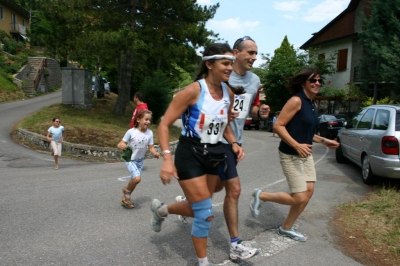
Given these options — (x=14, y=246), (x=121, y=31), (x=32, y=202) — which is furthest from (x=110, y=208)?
(x=121, y=31)

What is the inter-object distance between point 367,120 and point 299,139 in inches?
199

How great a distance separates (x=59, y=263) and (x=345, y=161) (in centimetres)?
935

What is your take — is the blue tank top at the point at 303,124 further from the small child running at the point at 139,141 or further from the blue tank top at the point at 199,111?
the small child running at the point at 139,141

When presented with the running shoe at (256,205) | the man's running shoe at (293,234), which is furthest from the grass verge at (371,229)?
the running shoe at (256,205)

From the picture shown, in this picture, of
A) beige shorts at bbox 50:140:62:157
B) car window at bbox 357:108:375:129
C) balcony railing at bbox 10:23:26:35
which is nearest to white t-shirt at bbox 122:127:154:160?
beige shorts at bbox 50:140:62:157

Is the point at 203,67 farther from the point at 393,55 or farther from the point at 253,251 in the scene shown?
the point at 393,55

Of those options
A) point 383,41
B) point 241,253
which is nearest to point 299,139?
point 241,253

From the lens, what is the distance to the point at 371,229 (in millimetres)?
4836

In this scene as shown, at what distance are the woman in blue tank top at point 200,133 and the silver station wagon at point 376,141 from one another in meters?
4.88

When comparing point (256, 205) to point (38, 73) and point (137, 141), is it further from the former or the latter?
point (38, 73)

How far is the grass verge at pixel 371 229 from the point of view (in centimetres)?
404

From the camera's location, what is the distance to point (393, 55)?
20719 mm

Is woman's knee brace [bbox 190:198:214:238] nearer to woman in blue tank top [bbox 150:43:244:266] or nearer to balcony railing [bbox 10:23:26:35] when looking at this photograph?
woman in blue tank top [bbox 150:43:244:266]

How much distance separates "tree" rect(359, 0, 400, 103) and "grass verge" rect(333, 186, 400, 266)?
54.0ft
